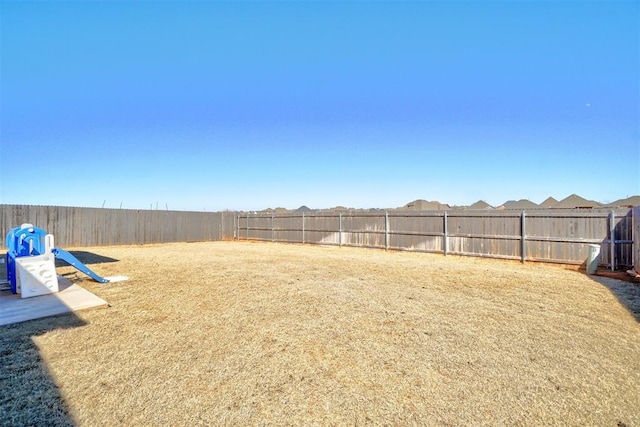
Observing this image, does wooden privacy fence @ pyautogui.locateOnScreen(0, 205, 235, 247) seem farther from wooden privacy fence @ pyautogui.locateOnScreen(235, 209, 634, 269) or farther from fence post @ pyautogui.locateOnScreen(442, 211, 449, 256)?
fence post @ pyautogui.locateOnScreen(442, 211, 449, 256)

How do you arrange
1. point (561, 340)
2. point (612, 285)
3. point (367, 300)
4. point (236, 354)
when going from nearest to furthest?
point (236, 354)
point (561, 340)
point (367, 300)
point (612, 285)

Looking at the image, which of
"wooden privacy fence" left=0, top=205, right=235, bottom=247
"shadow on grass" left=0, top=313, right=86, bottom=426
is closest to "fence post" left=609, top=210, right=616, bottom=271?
"shadow on grass" left=0, top=313, right=86, bottom=426

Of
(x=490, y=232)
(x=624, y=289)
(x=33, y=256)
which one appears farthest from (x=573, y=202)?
(x=33, y=256)


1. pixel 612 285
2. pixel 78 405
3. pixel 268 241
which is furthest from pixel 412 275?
pixel 268 241

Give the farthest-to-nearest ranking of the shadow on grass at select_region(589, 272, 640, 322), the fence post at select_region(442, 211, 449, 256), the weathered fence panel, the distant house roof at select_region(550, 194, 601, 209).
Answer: the distant house roof at select_region(550, 194, 601, 209) < the fence post at select_region(442, 211, 449, 256) < the weathered fence panel < the shadow on grass at select_region(589, 272, 640, 322)

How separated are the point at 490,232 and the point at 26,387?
11377 millimetres

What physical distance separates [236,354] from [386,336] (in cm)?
168

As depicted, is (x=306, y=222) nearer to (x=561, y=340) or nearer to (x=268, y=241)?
(x=268, y=241)

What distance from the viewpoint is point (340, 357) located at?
Answer: 3.25 m

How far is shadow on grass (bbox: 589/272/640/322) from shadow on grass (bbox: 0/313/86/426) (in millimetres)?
6663

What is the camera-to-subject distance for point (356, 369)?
2.99m

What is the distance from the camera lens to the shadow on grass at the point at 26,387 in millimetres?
2253

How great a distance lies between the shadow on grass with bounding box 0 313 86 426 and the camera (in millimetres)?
2253

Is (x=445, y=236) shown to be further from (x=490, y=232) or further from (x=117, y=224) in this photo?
(x=117, y=224)
